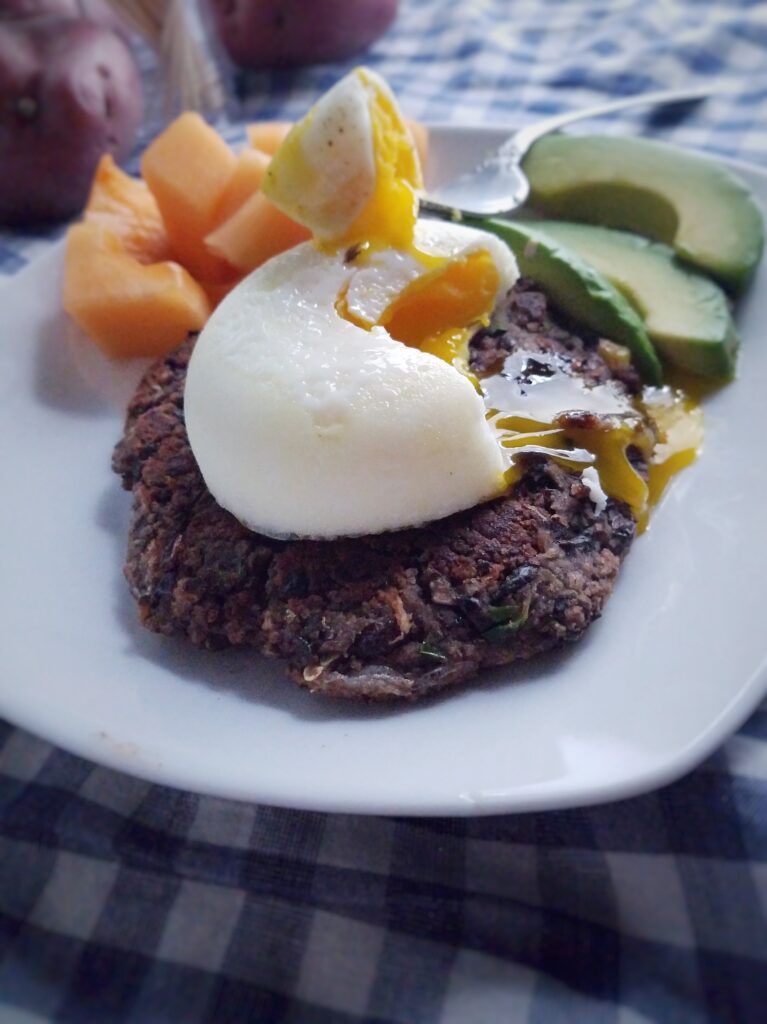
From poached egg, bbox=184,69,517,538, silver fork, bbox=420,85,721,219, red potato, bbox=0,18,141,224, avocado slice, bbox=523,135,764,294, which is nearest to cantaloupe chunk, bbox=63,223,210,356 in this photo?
poached egg, bbox=184,69,517,538

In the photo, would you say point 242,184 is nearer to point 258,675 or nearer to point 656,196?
point 656,196

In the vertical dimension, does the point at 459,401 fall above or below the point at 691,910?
above

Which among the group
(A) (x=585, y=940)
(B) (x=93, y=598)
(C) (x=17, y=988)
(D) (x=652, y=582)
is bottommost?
(C) (x=17, y=988)

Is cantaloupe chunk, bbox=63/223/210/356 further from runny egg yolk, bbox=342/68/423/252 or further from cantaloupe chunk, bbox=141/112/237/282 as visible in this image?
runny egg yolk, bbox=342/68/423/252

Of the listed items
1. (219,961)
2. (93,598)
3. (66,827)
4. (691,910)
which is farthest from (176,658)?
(691,910)

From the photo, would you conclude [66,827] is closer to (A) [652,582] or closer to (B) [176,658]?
(B) [176,658]

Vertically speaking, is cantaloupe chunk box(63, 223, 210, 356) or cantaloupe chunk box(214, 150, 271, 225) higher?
cantaloupe chunk box(214, 150, 271, 225)

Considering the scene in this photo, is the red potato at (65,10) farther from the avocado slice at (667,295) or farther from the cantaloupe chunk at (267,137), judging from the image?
the avocado slice at (667,295)
